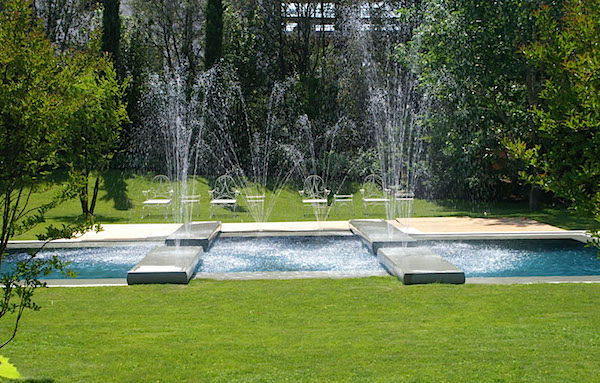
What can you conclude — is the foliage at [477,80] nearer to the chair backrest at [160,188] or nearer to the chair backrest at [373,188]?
the chair backrest at [373,188]

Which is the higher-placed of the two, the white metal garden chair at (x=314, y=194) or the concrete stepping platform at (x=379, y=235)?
the white metal garden chair at (x=314, y=194)

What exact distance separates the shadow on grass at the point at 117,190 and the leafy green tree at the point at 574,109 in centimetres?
1229

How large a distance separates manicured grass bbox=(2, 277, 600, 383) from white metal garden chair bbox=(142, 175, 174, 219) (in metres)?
6.75

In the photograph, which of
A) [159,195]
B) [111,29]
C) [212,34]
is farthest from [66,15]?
[159,195]

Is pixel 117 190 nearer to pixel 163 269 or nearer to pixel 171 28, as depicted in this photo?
pixel 171 28

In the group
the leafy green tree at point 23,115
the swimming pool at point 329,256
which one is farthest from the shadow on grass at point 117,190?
the leafy green tree at point 23,115

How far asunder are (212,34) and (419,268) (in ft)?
45.1

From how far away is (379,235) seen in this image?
8.99 metres

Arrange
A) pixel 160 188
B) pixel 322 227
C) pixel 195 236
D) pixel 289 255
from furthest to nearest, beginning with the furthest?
1. pixel 160 188
2. pixel 322 227
3. pixel 195 236
4. pixel 289 255

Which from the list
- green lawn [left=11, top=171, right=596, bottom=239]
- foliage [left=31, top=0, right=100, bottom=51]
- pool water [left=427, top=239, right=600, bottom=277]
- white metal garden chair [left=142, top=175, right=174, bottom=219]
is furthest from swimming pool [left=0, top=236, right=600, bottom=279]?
foliage [left=31, top=0, right=100, bottom=51]

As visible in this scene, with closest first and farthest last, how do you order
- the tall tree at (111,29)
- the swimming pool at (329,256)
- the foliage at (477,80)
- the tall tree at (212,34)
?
the swimming pool at (329,256)
the foliage at (477,80)
the tall tree at (111,29)
the tall tree at (212,34)

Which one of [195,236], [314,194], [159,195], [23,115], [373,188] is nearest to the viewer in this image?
[23,115]

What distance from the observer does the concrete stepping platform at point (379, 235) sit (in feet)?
27.3

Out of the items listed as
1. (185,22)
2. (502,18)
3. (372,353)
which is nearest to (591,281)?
(372,353)
